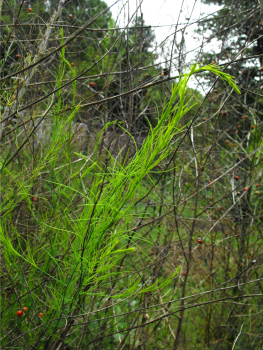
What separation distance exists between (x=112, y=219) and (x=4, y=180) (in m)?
1.52

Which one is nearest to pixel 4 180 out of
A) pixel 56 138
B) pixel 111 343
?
pixel 56 138

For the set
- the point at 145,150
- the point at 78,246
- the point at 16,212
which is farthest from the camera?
the point at 16,212

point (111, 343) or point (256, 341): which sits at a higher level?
point (256, 341)

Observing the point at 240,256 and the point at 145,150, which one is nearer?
the point at 145,150

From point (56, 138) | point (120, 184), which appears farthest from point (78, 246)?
point (56, 138)

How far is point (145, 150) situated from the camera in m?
0.93

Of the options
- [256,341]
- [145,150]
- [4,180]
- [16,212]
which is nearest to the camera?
[145,150]

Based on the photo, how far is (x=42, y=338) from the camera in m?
1.46

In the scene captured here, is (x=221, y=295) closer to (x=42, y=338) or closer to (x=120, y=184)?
(x=42, y=338)

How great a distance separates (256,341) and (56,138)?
279 centimetres

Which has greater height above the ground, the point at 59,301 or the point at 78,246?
the point at 78,246

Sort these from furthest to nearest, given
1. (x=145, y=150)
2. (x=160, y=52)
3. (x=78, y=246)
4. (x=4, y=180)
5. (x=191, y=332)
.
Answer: (x=191, y=332)
(x=160, y=52)
(x=4, y=180)
(x=78, y=246)
(x=145, y=150)

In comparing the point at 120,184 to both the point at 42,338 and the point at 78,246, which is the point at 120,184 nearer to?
the point at 78,246

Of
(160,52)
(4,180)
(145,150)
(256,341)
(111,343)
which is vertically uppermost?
(160,52)
